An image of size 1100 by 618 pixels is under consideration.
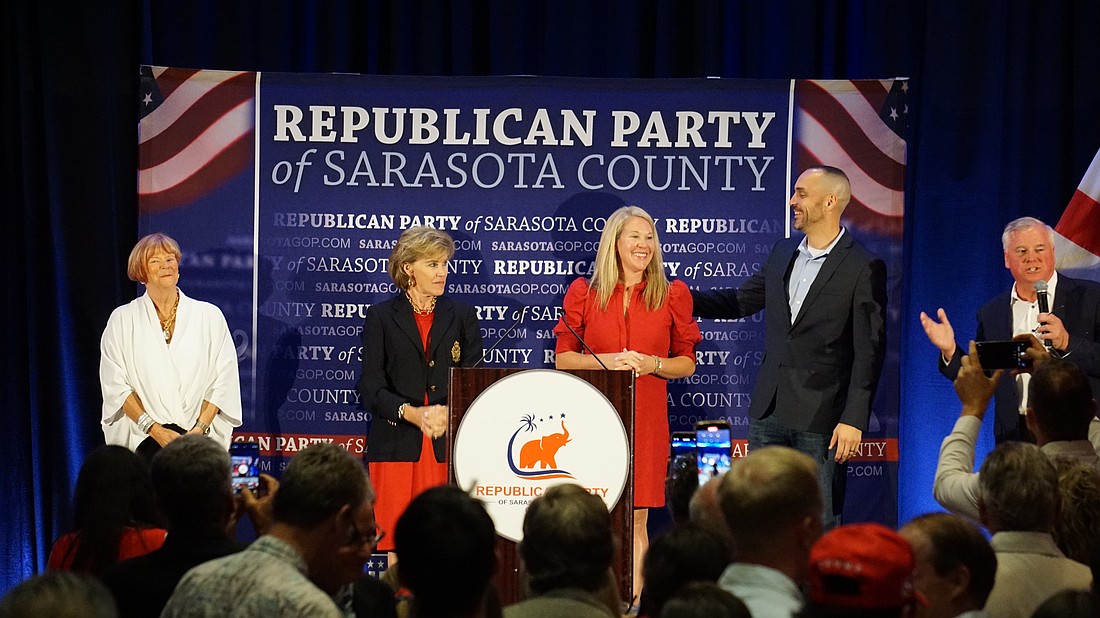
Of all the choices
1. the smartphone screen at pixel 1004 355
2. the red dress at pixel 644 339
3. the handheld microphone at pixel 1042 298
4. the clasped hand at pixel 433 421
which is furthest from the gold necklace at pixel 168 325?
the handheld microphone at pixel 1042 298

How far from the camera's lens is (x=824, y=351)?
527 cm

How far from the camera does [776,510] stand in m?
2.24

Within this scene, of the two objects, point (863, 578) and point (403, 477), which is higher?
point (863, 578)

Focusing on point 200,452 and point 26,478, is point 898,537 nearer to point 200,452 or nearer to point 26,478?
point 200,452

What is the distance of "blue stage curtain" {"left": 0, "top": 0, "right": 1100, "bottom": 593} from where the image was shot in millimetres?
6598

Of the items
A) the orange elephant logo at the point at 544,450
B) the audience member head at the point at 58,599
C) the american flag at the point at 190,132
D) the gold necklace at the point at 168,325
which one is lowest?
the orange elephant logo at the point at 544,450

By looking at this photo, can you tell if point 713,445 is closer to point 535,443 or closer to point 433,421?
point 535,443

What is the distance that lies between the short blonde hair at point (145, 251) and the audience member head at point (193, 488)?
3370 millimetres

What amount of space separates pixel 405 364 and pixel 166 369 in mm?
1197

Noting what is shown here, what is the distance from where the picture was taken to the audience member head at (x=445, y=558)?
208 centimetres

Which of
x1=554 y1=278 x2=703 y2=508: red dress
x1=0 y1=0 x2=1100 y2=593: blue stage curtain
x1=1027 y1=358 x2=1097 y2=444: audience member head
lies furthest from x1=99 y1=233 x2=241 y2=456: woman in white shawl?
x1=1027 y1=358 x2=1097 y2=444: audience member head

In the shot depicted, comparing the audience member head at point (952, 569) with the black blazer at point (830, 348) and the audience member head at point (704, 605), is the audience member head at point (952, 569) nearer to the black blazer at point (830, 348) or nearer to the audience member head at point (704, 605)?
the audience member head at point (704, 605)

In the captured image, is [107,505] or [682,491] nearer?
[107,505]

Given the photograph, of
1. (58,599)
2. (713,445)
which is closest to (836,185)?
(713,445)
